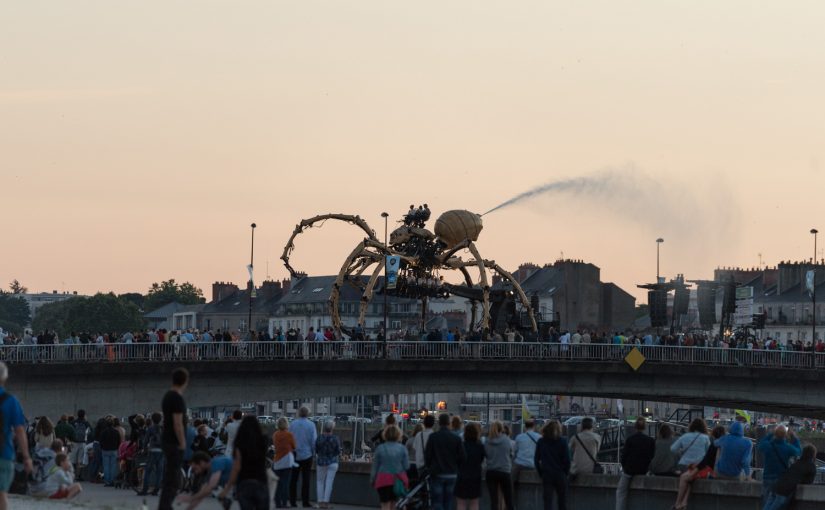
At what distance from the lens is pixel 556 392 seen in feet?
247

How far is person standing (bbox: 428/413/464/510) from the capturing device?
99.9 feet

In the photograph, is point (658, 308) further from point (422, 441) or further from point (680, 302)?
point (422, 441)

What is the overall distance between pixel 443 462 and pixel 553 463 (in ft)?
6.78

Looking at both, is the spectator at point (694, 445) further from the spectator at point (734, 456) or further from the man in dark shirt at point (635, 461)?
the man in dark shirt at point (635, 461)

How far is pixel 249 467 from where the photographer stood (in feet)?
82.0

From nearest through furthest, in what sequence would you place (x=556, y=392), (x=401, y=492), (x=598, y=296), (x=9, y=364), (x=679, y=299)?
1. (x=401, y=492)
2. (x=9, y=364)
3. (x=556, y=392)
4. (x=679, y=299)
5. (x=598, y=296)

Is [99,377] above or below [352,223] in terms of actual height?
below

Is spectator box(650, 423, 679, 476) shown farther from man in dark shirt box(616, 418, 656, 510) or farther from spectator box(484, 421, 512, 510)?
spectator box(484, 421, 512, 510)

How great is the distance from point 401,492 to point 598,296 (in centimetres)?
14043

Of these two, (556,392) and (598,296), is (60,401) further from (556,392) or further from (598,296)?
(598,296)

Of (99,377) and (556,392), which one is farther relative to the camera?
(556,392)

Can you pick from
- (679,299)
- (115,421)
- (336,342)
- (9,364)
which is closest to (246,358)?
(336,342)

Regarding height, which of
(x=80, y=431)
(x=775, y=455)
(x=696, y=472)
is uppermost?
(x=775, y=455)

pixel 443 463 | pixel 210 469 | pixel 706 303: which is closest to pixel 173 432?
pixel 210 469
